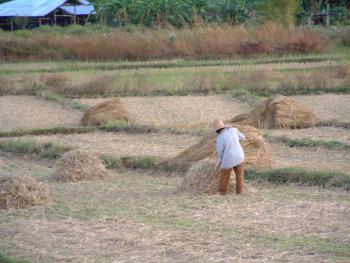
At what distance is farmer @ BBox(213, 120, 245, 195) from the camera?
8672 mm

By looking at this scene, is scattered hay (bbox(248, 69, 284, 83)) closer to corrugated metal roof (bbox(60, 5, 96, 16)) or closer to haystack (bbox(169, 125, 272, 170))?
haystack (bbox(169, 125, 272, 170))

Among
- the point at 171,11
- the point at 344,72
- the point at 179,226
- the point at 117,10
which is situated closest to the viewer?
the point at 179,226

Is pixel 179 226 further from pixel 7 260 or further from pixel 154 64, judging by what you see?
pixel 154 64

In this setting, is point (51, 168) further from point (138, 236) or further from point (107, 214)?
point (138, 236)

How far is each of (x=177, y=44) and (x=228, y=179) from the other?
1976 centimetres

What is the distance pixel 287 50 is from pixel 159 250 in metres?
22.1

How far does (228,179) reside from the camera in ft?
28.8

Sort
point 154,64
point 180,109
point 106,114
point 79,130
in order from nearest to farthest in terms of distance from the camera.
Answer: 1. point 79,130
2. point 106,114
3. point 180,109
4. point 154,64

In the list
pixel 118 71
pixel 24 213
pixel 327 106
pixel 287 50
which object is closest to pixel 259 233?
pixel 24 213

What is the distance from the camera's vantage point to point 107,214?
26.2ft

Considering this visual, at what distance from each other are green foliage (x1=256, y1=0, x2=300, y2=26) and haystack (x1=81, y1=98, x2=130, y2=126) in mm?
20612

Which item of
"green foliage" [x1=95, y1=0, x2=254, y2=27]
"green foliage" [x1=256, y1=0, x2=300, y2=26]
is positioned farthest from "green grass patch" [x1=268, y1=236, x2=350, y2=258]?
"green foliage" [x1=256, y1=0, x2=300, y2=26]

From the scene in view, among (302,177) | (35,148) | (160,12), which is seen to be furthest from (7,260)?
(160,12)

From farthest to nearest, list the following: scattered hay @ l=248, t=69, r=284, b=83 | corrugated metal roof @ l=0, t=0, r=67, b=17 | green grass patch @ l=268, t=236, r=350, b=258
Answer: corrugated metal roof @ l=0, t=0, r=67, b=17, scattered hay @ l=248, t=69, r=284, b=83, green grass patch @ l=268, t=236, r=350, b=258
